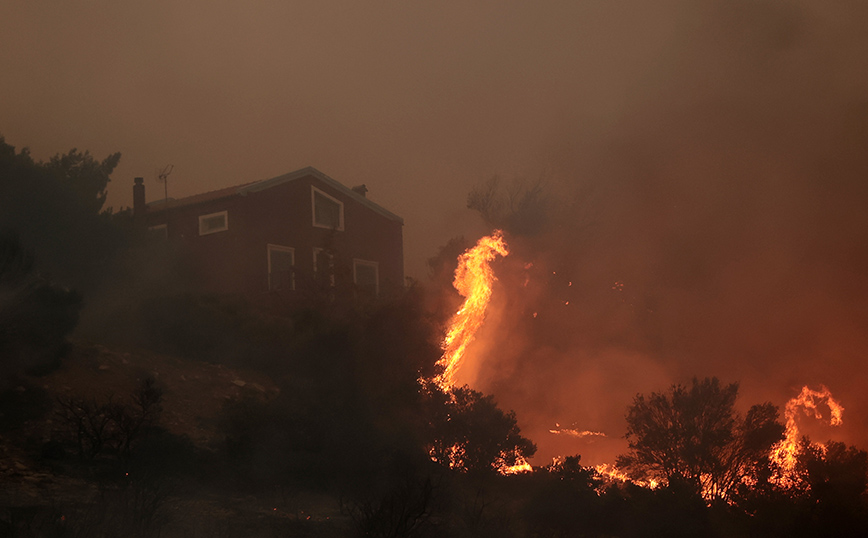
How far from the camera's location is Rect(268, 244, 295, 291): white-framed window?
2139cm

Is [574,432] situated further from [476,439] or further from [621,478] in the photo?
[476,439]

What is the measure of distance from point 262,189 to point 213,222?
2.27m

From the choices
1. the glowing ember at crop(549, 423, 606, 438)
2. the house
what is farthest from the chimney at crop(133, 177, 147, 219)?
the glowing ember at crop(549, 423, 606, 438)

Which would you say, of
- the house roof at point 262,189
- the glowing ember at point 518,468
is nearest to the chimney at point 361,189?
the house roof at point 262,189

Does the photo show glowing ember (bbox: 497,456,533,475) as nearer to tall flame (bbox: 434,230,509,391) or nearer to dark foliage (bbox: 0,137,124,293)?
tall flame (bbox: 434,230,509,391)

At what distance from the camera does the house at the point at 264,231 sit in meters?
22.2

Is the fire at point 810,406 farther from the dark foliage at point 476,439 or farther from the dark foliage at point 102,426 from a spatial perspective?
the dark foliage at point 102,426

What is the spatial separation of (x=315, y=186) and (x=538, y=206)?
9098 mm

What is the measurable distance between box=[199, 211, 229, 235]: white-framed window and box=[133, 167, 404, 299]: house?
4 cm

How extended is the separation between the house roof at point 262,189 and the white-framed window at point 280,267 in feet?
7.30

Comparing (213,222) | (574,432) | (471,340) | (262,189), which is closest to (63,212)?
(213,222)

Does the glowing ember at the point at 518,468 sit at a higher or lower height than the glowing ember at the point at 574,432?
lower

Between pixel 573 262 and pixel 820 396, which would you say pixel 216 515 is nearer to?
pixel 820 396

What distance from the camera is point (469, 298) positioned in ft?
71.5
